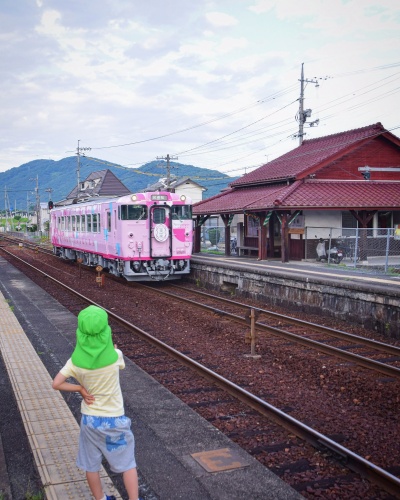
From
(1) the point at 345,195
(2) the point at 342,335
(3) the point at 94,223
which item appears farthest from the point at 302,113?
(2) the point at 342,335

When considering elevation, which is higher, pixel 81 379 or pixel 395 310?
pixel 81 379

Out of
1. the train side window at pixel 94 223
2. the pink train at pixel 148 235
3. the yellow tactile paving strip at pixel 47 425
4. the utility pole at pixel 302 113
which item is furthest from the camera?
the utility pole at pixel 302 113

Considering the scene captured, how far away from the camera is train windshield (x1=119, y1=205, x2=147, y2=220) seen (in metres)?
17.5

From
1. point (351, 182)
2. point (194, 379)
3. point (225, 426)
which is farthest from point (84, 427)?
point (351, 182)

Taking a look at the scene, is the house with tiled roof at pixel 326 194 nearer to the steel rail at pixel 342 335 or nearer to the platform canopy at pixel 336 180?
the platform canopy at pixel 336 180

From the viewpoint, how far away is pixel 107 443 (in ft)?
12.4

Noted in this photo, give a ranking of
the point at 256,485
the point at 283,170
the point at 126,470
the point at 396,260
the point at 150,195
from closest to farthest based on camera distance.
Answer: the point at 126,470 → the point at 256,485 → the point at 150,195 → the point at 396,260 → the point at 283,170

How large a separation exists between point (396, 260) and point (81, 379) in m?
19.5

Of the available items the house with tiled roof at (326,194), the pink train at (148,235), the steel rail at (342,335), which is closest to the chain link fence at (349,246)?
the house with tiled roof at (326,194)

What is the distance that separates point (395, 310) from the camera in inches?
433

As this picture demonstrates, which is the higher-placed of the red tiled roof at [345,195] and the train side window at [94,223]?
the red tiled roof at [345,195]

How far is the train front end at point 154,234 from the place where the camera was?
57.8 feet

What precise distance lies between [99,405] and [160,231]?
14226 millimetres

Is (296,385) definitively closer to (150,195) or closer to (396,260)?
(150,195)
